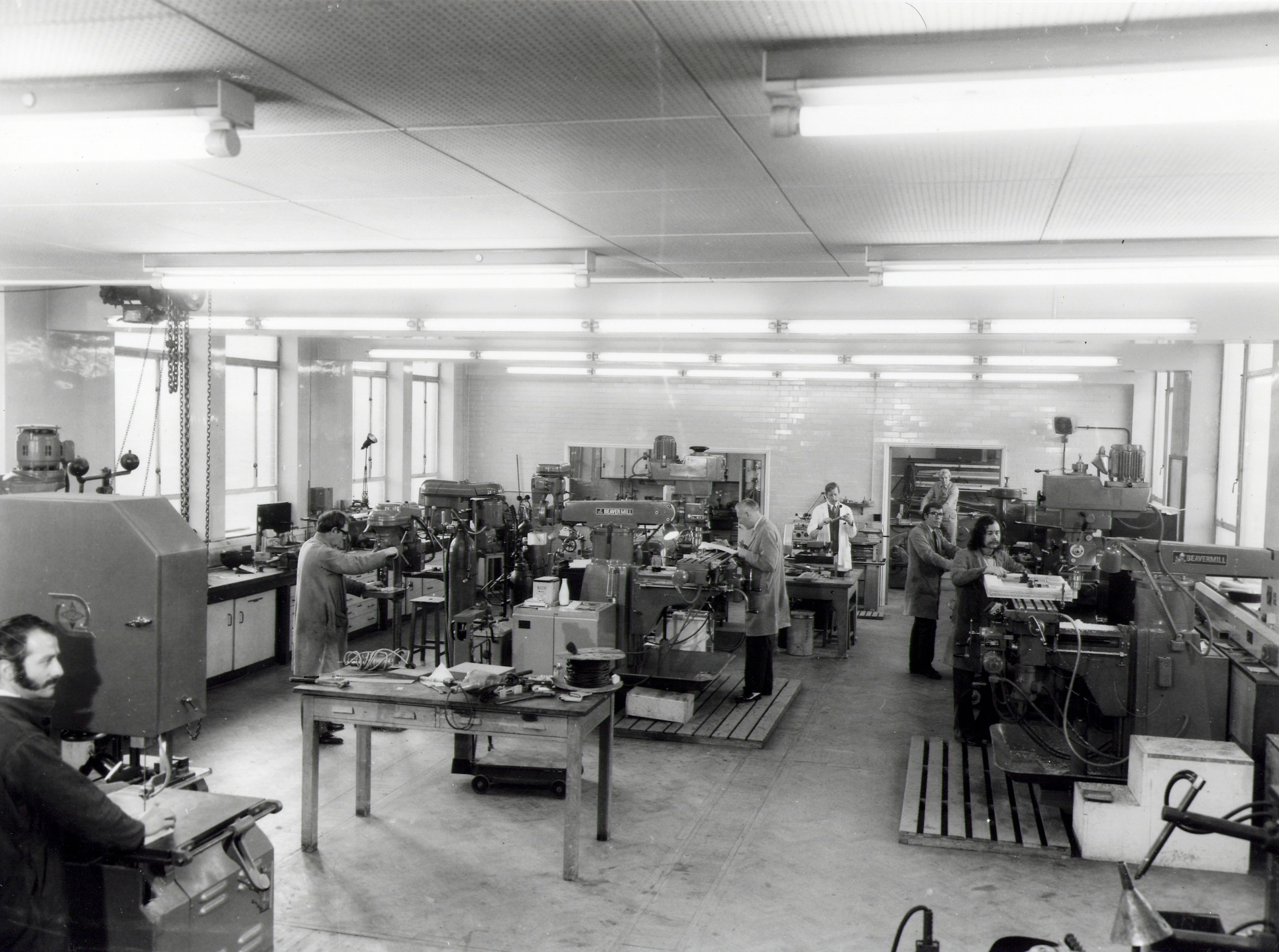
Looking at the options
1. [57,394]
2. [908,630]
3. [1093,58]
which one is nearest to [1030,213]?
[1093,58]

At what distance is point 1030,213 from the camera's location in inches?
167

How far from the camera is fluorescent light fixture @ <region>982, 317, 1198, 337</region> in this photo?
5945 mm

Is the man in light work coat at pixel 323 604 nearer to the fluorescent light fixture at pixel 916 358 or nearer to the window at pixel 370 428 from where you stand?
the fluorescent light fixture at pixel 916 358

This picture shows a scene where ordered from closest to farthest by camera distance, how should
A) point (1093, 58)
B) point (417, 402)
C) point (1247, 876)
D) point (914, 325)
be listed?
point (1093, 58) < point (1247, 876) < point (914, 325) < point (417, 402)

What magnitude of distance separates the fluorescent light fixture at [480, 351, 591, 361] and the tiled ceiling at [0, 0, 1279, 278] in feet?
14.2

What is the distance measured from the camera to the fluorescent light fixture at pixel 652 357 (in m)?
9.21

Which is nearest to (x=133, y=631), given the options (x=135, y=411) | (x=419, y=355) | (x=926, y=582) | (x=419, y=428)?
(x=135, y=411)

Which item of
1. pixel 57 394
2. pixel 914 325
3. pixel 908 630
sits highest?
pixel 914 325

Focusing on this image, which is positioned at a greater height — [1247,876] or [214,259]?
[214,259]

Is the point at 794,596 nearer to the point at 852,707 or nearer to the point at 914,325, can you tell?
the point at 852,707

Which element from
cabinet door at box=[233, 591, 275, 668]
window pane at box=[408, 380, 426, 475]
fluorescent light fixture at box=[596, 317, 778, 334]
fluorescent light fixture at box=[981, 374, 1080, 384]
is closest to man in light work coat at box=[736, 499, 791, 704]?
fluorescent light fixture at box=[596, 317, 778, 334]

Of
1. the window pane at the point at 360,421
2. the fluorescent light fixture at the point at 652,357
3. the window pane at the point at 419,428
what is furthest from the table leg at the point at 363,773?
the window pane at the point at 419,428

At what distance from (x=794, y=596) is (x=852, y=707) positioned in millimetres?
2173

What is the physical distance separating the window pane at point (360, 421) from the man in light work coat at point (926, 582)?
652 cm
